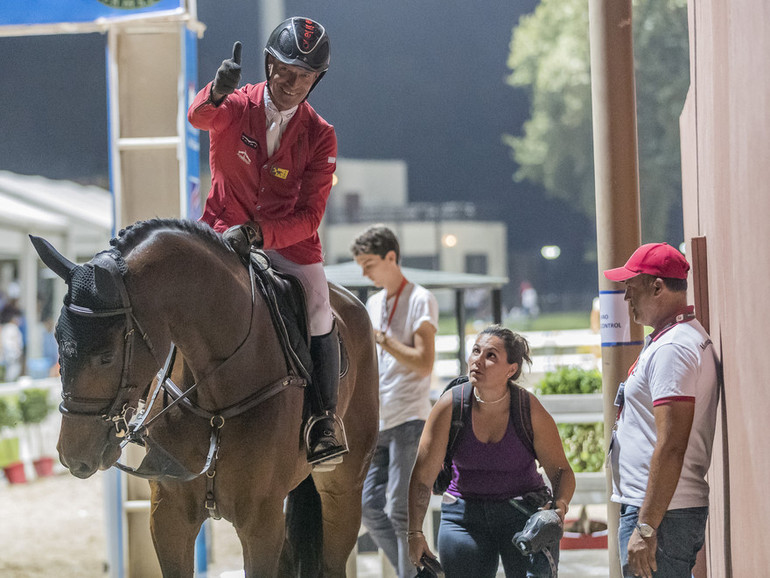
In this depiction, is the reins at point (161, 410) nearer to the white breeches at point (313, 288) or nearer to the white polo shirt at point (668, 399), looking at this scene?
the white breeches at point (313, 288)

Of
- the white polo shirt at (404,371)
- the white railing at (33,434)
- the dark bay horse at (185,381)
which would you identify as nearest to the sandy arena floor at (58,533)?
the white railing at (33,434)

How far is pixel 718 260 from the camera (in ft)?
11.9

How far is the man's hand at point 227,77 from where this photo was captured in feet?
10.2

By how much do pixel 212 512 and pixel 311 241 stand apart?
1167 millimetres

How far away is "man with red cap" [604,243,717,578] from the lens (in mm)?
3023

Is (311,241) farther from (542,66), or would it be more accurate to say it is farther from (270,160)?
(542,66)

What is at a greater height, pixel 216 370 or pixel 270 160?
pixel 270 160

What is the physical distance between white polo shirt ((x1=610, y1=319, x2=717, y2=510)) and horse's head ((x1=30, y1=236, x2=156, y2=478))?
180 cm

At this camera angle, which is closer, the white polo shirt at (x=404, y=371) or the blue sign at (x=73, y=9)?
the white polo shirt at (x=404, y=371)

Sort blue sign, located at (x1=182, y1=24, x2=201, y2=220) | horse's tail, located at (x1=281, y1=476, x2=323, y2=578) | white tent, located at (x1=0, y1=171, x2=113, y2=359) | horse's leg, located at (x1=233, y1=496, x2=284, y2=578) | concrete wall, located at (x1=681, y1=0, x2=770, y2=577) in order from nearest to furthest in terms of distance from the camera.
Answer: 1. concrete wall, located at (x1=681, y1=0, x2=770, y2=577)
2. horse's leg, located at (x1=233, y1=496, x2=284, y2=578)
3. horse's tail, located at (x1=281, y1=476, x2=323, y2=578)
4. blue sign, located at (x1=182, y1=24, x2=201, y2=220)
5. white tent, located at (x1=0, y1=171, x2=113, y2=359)

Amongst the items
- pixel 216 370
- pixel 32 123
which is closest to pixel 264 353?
pixel 216 370

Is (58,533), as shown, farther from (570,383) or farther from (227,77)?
(227,77)

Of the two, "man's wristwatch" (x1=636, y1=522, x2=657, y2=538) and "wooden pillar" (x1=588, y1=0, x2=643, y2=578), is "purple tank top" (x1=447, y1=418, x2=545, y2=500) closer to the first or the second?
"man's wristwatch" (x1=636, y1=522, x2=657, y2=538)

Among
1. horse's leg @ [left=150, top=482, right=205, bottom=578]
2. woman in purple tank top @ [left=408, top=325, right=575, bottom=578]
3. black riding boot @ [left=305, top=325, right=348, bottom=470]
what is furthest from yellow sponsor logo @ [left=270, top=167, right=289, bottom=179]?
horse's leg @ [left=150, top=482, right=205, bottom=578]
